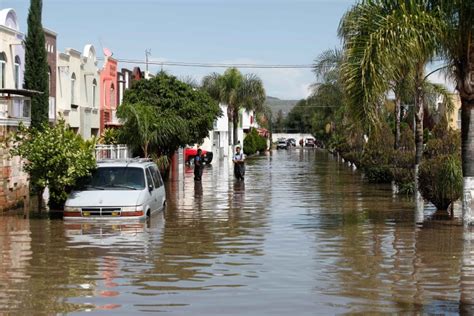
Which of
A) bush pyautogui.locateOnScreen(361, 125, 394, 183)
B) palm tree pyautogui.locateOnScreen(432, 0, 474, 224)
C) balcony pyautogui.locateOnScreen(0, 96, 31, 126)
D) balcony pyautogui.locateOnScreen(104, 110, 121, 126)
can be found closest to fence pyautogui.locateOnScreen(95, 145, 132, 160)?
balcony pyautogui.locateOnScreen(0, 96, 31, 126)

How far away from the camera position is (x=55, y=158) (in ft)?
66.3

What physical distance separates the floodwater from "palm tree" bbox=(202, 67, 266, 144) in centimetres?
4492

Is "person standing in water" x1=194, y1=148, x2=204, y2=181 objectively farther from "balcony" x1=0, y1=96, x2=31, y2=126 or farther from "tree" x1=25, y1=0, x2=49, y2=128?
"balcony" x1=0, y1=96, x2=31, y2=126

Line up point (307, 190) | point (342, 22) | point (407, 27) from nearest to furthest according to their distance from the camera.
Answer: point (407, 27) → point (342, 22) → point (307, 190)

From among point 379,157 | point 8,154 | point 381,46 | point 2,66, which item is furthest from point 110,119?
point 381,46

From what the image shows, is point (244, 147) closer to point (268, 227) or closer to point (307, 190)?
point (307, 190)

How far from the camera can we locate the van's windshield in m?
19.7

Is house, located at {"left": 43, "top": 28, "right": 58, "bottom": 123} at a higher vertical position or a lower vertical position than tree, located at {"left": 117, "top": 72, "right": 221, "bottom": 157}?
higher

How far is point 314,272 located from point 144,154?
22.4m

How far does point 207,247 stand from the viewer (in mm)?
15594

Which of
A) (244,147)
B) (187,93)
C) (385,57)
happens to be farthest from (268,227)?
(244,147)

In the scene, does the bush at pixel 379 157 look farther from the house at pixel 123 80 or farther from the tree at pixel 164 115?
the house at pixel 123 80

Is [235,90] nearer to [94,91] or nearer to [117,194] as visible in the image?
[94,91]

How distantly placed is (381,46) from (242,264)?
578 centimetres
